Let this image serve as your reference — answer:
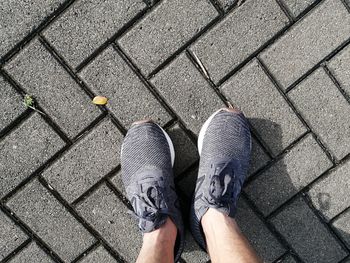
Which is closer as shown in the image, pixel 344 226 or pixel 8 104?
pixel 8 104

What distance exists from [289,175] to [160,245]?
768mm

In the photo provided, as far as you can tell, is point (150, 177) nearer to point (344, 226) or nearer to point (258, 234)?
point (258, 234)

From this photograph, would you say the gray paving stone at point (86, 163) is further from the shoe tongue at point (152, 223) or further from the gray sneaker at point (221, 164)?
the gray sneaker at point (221, 164)

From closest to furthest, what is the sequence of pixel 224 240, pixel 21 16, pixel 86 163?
pixel 224 240, pixel 21 16, pixel 86 163

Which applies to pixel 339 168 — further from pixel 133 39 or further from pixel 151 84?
pixel 133 39

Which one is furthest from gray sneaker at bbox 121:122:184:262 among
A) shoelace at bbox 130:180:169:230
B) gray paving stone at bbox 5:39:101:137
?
gray paving stone at bbox 5:39:101:137

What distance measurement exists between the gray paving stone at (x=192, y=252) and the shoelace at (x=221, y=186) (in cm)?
34

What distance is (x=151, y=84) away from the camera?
217 cm

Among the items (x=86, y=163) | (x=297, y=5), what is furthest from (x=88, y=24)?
(x=297, y=5)

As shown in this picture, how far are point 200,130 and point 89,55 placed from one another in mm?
676

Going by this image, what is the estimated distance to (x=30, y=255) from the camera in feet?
7.38

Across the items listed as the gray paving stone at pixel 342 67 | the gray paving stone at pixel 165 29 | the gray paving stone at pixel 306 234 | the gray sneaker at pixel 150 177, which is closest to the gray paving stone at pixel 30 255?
the gray sneaker at pixel 150 177

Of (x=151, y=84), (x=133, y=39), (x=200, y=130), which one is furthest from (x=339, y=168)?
(x=133, y=39)

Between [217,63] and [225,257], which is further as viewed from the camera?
[217,63]
